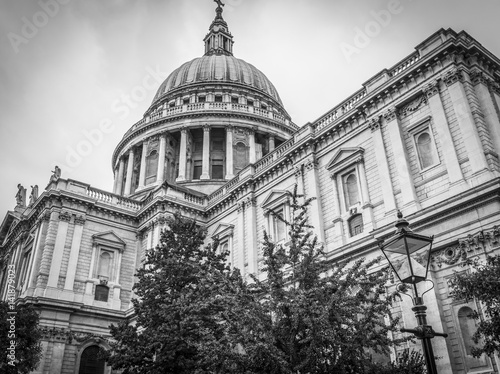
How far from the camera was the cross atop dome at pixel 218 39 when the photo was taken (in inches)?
2432

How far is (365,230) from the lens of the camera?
20516mm

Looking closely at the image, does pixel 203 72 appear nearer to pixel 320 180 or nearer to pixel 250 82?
pixel 250 82

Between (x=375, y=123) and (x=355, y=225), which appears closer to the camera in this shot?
(x=355, y=225)

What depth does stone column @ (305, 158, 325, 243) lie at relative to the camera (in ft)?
74.3

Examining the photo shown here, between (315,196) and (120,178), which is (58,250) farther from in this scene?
(120,178)

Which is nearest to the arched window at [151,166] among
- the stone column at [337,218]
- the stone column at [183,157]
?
the stone column at [183,157]

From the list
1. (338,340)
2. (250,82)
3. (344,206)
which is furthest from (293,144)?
(250,82)

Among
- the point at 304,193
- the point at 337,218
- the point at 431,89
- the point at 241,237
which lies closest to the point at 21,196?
the point at 241,237

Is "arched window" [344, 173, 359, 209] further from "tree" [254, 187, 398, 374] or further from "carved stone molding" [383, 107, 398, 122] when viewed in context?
"tree" [254, 187, 398, 374]

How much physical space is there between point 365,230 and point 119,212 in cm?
1876

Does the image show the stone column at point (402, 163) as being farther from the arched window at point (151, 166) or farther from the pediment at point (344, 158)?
the arched window at point (151, 166)

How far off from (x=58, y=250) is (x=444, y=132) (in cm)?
2299

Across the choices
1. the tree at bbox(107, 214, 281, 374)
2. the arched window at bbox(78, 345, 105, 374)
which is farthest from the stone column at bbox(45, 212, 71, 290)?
the tree at bbox(107, 214, 281, 374)

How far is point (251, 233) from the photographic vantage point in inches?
1050
